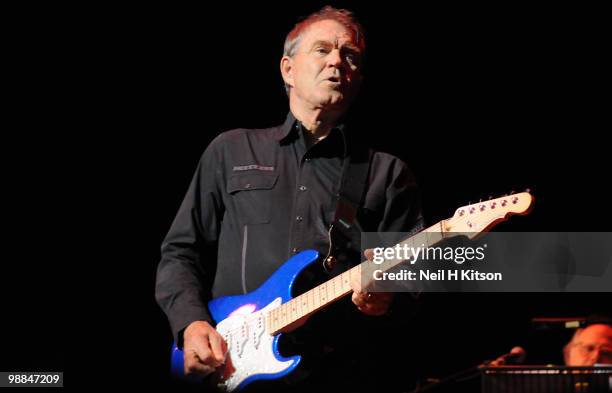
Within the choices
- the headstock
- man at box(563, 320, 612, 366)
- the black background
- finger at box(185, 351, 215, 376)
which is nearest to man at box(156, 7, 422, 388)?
finger at box(185, 351, 215, 376)

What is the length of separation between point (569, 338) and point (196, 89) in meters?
2.84

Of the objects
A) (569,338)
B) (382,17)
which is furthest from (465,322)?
(382,17)

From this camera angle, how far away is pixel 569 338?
4918mm

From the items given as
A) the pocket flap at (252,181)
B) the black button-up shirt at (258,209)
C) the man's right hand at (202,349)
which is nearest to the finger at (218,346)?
the man's right hand at (202,349)

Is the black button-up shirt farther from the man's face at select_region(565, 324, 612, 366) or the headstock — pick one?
the man's face at select_region(565, 324, 612, 366)

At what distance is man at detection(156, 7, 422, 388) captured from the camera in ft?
9.32

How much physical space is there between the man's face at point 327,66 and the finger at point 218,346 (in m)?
0.99

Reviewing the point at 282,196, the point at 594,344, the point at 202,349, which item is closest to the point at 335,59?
the point at 282,196

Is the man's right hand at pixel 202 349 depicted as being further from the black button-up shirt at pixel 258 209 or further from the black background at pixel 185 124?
the black background at pixel 185 124

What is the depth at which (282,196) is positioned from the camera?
2.93 m

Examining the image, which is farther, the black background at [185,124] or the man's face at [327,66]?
the black background at [185,124]

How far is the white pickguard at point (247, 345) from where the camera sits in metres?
2.70

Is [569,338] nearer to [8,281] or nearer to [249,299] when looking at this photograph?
[249,299]

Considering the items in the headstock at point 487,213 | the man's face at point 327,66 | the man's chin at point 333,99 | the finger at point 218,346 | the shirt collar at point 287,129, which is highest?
the man's face at point 327,66
